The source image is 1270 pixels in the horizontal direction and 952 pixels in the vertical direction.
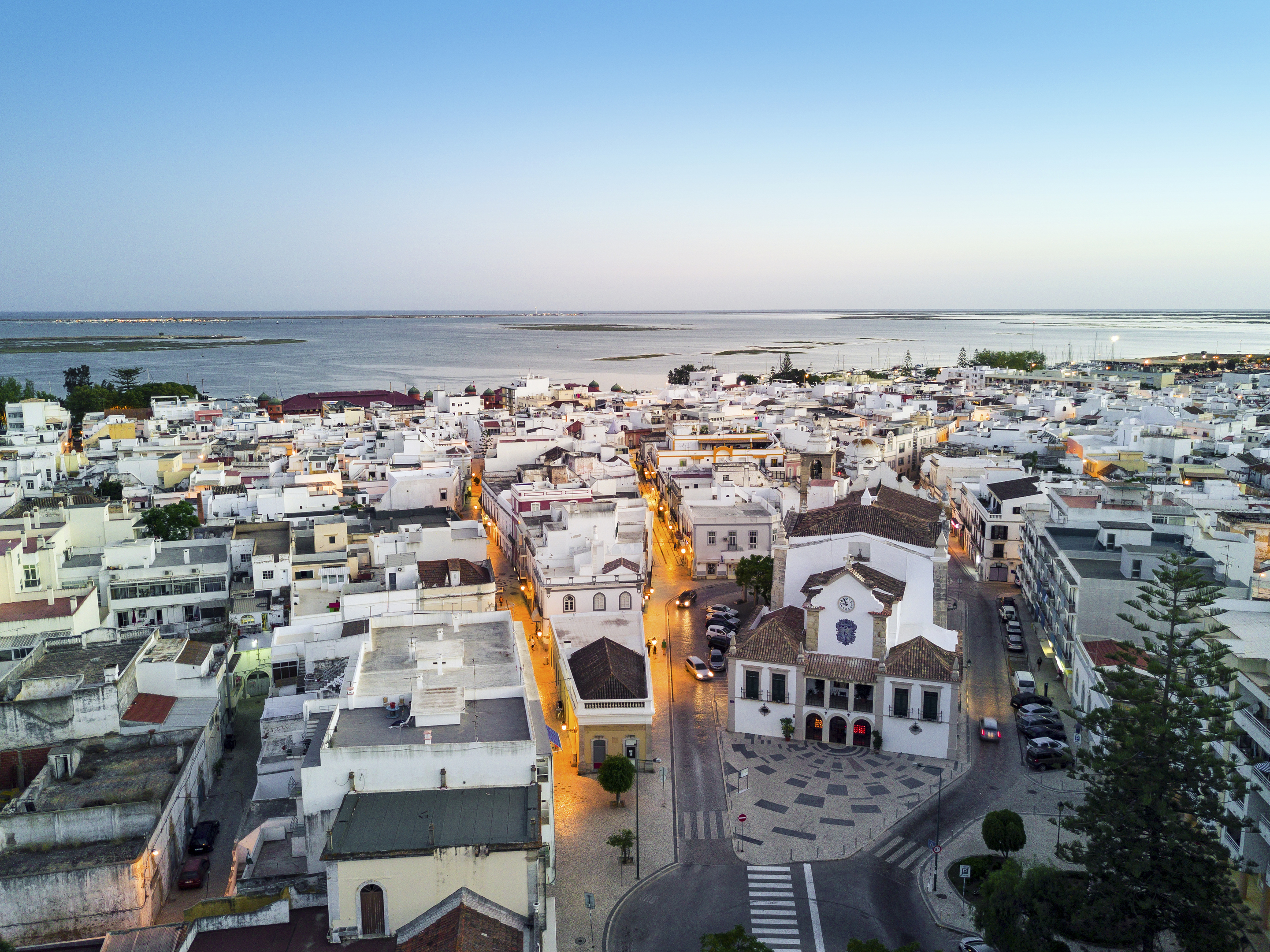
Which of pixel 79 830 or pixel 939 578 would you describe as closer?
pixel 79 830

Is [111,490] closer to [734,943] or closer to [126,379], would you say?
[734,943]

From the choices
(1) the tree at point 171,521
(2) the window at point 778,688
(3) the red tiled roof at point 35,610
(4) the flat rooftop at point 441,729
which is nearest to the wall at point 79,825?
(4) the flat rooftop at point 441,729

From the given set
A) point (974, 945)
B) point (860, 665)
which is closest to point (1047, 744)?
point (860, 665)

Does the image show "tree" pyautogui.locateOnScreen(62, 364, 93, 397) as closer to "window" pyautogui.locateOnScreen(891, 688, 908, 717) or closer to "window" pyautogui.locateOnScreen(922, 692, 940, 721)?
"window" pyautogui.locateOnScreen(891, 688, 908, 717)

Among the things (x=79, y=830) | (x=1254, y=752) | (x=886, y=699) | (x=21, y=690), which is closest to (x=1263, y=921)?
(x=1254, y=752)

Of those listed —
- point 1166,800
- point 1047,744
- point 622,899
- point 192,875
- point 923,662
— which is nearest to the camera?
point 1166,800

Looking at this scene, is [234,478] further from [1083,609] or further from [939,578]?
[1083,609]
